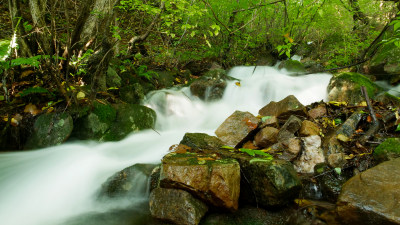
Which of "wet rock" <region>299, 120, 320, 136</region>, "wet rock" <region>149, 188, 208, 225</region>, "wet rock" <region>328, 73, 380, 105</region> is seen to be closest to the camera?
"wet rock" <region>149, 188, 208, 225</region>

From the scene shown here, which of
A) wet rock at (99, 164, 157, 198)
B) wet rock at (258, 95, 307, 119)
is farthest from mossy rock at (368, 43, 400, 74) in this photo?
wet rock at (99, 164, 157, 198)

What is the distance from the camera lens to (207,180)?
2.33 metres

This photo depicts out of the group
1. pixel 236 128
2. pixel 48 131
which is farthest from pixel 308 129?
pixel 48 131

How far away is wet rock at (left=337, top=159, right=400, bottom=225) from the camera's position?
1919 mm

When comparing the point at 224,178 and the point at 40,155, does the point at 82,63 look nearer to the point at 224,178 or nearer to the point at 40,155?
the point at 40,155

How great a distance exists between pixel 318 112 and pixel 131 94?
14.6 ft

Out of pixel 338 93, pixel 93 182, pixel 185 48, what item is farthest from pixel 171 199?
pixel 185 48

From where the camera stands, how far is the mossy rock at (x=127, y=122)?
456cm

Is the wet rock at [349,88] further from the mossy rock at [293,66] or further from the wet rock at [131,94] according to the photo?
the wet rock at [131,94]

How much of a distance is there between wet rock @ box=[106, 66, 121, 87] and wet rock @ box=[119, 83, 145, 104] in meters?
0.27

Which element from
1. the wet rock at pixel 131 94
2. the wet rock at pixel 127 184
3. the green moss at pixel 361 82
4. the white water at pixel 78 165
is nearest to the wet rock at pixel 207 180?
the wet rock at pixel 127 184

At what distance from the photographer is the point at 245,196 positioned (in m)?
2.68

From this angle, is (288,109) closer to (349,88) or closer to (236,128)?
(236,128)

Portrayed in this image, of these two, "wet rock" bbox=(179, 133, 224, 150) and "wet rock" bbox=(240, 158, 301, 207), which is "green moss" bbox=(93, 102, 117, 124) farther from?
"wet rock" bbox=(240, 158, 301, 207)
